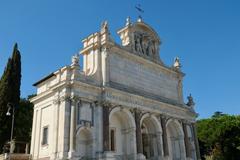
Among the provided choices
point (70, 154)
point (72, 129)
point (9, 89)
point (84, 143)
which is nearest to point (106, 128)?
point (84, 143)

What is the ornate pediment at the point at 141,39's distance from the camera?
3003 cm

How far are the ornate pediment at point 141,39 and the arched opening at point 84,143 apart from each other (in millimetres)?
10476

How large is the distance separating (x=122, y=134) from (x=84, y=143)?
4.78 m

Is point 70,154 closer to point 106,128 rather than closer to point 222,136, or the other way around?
point 106,128

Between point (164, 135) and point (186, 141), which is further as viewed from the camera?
point (186, 141)

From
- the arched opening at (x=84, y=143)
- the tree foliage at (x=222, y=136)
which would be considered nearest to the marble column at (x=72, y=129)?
the arched opening at (x=84, y=143)

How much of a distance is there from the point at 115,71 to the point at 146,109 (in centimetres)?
496

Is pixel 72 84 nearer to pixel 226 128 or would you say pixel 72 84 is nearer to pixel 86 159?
pixel 86 159

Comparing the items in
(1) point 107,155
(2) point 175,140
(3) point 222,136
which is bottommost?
(1) point 107,155

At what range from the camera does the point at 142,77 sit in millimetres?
29609

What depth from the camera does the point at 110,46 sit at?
26281mm

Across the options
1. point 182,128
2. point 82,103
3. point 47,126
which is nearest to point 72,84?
point 82,103

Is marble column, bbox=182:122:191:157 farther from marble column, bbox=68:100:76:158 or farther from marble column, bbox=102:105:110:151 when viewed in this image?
marble column, bbox=68:100:76:158

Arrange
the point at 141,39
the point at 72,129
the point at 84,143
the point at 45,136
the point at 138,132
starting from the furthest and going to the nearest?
the point at 141,39
the point at 138,132
the point at 45,136
the point at 84,143
the point at 72,129
